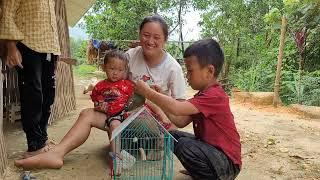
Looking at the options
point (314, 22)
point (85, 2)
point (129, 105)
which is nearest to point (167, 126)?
point (129, 105)

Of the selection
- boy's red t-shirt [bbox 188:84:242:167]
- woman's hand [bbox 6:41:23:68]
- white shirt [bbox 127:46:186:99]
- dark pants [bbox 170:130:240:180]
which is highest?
woman's hand [bbox 6:41:23:68]

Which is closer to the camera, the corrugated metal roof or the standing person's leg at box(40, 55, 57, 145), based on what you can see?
the standing person's leg at box(40, 55, 57, 145)

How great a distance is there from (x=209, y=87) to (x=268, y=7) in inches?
415

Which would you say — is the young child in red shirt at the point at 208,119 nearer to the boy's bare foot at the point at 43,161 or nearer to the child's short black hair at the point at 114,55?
the child's short black hair at the point at 114,55

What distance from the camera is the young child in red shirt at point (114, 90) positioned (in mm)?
2709

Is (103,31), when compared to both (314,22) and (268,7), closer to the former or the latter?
(268,7)

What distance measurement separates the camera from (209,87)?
226 cm

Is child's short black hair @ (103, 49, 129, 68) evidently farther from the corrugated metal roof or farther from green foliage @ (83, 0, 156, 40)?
green foliage @ (83, 0, 156, 40)

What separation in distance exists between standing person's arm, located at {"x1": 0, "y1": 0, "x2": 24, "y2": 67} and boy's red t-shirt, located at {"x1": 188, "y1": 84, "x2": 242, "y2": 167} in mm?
1129

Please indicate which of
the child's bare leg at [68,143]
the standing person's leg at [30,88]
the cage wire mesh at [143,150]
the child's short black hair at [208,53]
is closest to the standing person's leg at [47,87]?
the standing person's leg at [30,88]

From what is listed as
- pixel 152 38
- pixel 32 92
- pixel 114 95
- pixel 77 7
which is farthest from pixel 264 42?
pixel 32 92

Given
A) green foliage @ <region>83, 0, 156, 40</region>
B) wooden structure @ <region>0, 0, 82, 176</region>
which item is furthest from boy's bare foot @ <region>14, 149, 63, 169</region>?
green foliage @ <region>83, 0, 156, 40</region>

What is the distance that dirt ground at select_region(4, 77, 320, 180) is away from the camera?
2.56 metres

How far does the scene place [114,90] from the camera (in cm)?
276
